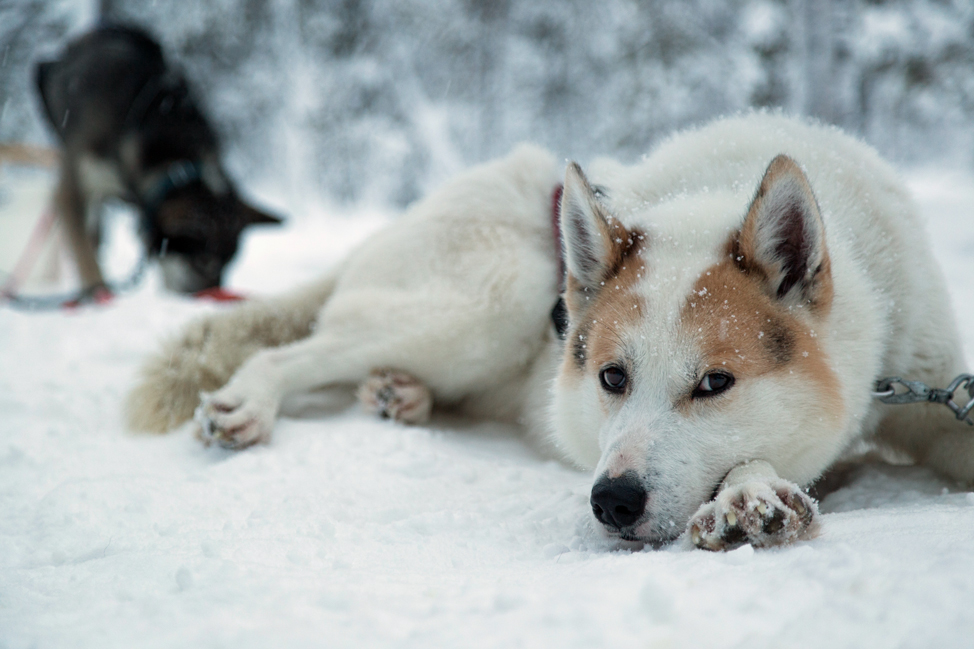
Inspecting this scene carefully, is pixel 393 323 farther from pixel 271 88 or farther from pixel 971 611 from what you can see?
pixel 271 88

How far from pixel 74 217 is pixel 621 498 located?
7287 mm

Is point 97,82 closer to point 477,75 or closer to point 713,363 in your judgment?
point 713,363

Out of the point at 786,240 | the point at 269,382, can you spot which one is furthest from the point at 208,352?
the point at 786,240

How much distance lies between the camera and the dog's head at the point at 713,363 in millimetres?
1596

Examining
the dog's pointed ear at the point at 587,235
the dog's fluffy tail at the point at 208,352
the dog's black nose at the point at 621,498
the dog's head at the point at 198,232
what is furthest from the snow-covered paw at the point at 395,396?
the dog's head at the point at 198,232

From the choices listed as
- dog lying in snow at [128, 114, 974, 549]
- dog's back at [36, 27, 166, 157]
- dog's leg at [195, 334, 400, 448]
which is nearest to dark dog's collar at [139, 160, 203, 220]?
dog's back at [36, 27, 166, 157]

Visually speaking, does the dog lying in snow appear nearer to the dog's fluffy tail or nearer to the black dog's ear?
the dog's fluffy tail

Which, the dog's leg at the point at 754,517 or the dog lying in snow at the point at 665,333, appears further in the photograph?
the dog lying in snow at the point at 665,333

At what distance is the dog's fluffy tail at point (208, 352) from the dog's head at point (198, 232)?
322 cm

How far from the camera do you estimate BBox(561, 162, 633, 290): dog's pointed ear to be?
197 cm

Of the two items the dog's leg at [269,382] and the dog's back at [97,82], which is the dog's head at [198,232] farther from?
the dog's leg at [269,382]

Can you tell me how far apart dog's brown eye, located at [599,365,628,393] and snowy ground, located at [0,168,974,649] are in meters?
0.39

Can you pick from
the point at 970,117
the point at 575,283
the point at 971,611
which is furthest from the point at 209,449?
the point at 970,117

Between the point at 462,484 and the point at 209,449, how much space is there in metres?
1.12
